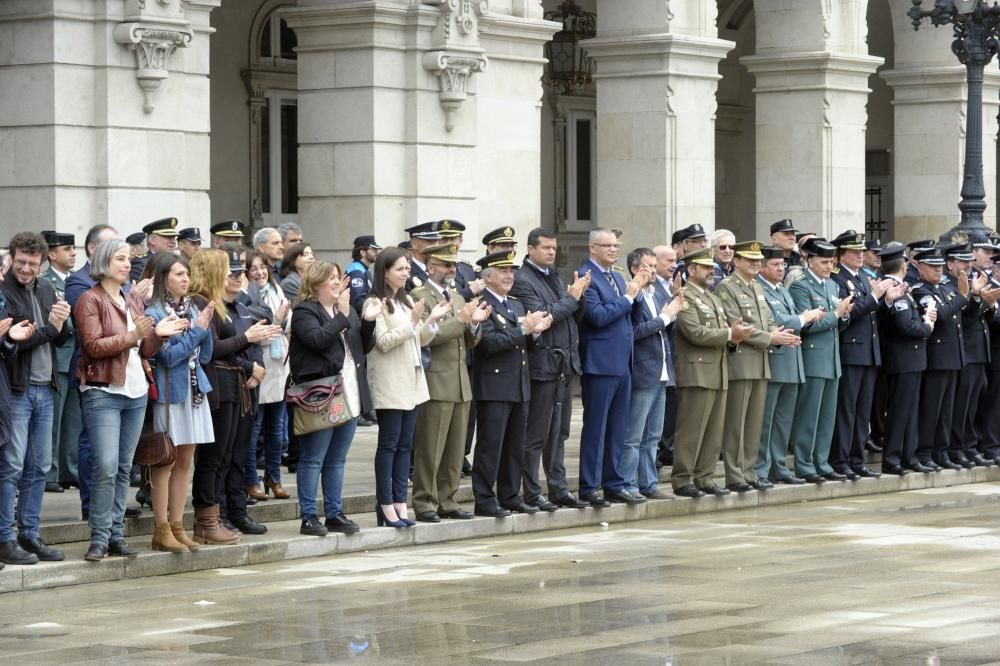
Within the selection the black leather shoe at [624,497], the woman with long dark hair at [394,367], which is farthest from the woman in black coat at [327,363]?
the black leather shoe at [624,497]

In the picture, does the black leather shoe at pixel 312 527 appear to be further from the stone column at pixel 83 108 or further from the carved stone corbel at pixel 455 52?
the carved stone corbel at pixel 455 52

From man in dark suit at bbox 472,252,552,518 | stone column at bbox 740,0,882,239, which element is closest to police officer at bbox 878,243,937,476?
man in dark suit at bbox 472,252,552,518

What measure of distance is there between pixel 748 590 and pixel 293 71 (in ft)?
47.4

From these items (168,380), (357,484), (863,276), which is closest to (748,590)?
(168,380)

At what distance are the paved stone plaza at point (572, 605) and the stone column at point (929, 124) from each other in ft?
49.4

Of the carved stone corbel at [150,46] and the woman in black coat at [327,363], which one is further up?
the carved stone corbel at [150,46]

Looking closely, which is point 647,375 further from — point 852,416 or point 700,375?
point 852,416

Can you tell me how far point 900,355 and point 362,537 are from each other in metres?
5.91

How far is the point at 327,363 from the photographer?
1237 cm

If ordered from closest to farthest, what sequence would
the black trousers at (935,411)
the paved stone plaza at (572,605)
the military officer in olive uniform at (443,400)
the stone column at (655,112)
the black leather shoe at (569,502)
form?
the paved stone plaza at (572,605) < the military officer in olive uniform at (443,400) < the black leather shoe at (569,502) < the black trousers at (935,411) < the stone column at (655,112)

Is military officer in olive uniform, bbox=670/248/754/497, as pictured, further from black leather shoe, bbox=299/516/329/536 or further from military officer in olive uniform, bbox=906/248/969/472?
black leather shoe, bbox=299/516/329/536

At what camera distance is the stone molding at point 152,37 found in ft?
54.6

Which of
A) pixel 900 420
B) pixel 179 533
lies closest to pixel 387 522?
pixel 179 533

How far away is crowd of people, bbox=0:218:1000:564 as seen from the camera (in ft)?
37.3
